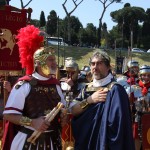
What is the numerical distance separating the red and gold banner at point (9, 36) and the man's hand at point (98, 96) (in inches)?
62.2

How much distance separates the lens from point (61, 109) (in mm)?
3754

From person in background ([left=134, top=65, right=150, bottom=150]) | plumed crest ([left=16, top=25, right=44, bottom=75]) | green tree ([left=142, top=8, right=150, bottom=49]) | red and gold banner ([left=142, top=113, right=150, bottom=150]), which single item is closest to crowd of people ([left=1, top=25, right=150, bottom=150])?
plumed crest ([left=16, top=25, right=44, bottom=75])

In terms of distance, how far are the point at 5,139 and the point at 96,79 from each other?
3.61 ft

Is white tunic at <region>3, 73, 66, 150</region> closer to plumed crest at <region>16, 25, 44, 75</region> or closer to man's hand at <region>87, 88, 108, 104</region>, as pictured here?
plumed crest at <region>16, 25, 44, 75</region>

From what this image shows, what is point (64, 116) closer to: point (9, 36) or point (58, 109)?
point (58, 109)

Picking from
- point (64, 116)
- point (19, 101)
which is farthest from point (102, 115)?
point (19, 101)

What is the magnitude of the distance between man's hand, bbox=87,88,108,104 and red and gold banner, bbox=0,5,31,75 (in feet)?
5.18

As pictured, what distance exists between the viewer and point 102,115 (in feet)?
12.5

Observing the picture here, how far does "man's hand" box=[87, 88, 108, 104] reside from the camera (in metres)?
3.83

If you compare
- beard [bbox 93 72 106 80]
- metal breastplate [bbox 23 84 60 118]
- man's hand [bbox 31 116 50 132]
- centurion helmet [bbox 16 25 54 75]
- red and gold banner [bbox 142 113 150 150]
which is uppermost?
centurion helmet [bbox 16 25 54 75]

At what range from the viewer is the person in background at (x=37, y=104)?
363 cm

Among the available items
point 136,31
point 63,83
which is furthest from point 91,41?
point 63,83

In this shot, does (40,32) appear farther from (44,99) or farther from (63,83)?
(63,83)

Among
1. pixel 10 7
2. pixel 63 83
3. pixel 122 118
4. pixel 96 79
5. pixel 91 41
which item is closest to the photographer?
pixel 122 118
